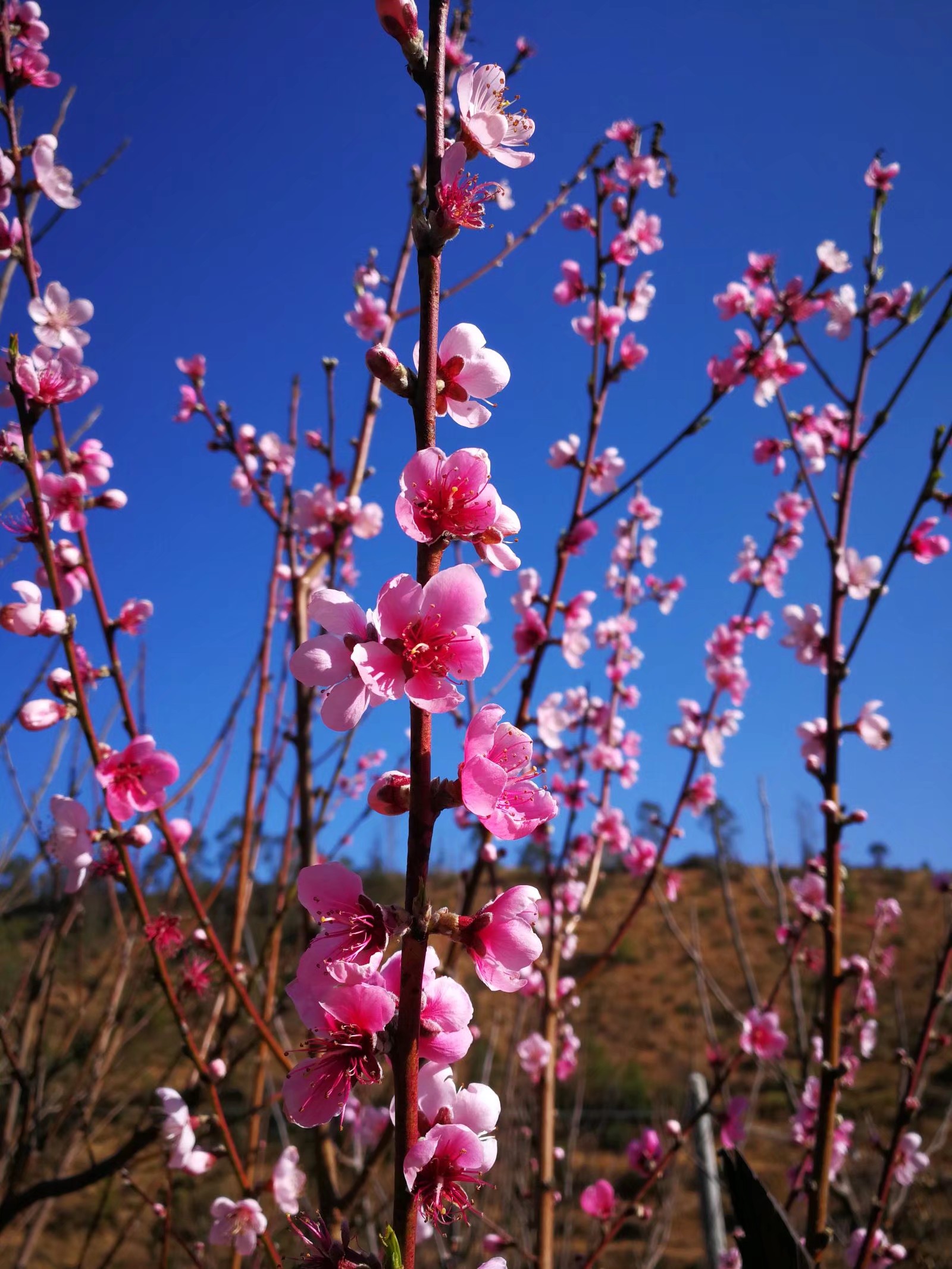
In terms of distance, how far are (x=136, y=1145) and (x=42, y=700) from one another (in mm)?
926

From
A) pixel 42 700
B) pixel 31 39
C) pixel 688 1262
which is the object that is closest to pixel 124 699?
pixel 42 700

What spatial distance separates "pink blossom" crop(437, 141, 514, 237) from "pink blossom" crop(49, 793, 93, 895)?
1280 millimetres

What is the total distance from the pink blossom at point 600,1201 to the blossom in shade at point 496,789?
102 inches

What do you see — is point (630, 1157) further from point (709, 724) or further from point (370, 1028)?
point (370, 1028)

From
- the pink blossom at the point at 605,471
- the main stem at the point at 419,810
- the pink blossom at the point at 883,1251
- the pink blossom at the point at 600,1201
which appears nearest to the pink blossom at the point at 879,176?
the pink blossom at the point at 883,1251

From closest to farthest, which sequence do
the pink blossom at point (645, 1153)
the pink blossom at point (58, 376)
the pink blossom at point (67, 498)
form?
the pink blossom at point (58, 376), the pink blossom at point (67, 498), the pink blossom at point (645, 1153)

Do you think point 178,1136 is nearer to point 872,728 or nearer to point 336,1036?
point 336,1036

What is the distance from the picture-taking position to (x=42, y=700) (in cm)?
168

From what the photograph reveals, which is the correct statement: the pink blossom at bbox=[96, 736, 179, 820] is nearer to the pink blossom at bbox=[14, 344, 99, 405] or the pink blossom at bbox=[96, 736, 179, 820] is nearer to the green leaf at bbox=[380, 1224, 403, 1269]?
the pink blossom at bbox=[14, 344, 99, 405]

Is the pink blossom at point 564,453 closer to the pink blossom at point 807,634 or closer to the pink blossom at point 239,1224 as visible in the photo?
the pink blossom at point 807,634

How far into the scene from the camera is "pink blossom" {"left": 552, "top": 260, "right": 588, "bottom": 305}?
10.5ft

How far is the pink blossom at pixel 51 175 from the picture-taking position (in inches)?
78.7

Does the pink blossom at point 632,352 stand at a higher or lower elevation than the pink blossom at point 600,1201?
higher

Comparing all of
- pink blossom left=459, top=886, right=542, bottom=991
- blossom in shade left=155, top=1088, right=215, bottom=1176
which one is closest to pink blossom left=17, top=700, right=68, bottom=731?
blossom in shade left=155, top=1088, right=215, bottom=1176
